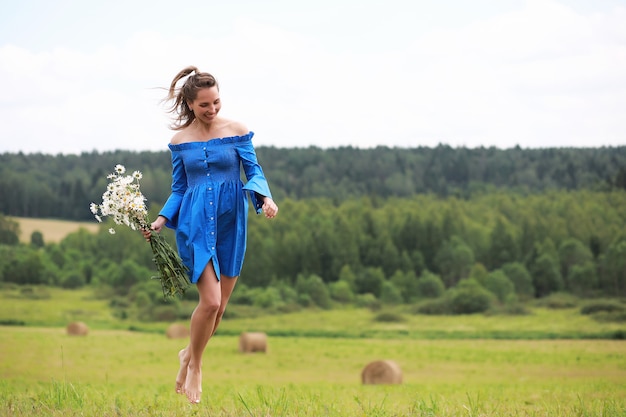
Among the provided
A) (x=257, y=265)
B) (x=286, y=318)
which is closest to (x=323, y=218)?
(x=257, y=265)

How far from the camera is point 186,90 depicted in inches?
275

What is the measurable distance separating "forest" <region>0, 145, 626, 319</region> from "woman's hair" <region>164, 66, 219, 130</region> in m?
65.7

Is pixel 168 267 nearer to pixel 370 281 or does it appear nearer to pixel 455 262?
pixel 370 281

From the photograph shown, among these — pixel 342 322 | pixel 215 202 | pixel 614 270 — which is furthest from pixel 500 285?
pixel 215 202

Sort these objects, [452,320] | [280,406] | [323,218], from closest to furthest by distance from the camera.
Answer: [280,406] → [452,320] → [323,218]

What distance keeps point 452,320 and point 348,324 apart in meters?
8.92

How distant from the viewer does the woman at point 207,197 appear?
22.7 ft

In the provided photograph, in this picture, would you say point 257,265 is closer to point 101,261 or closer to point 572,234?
point 101,261

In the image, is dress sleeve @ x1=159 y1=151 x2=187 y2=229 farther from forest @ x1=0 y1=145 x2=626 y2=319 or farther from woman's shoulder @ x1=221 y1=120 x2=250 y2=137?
forest @ x1=0 y1=145 x2=626 y2=319

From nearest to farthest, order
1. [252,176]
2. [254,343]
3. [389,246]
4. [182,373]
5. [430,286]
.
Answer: [252,176] < [182,373] < [254,343] < [430,286] < [389,246]

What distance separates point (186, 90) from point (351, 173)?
112 m

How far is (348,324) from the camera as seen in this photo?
7638 cm

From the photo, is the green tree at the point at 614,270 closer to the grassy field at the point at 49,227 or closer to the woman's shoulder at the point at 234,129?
the grassy field at the point at 49,227

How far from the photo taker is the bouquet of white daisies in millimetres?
6953
